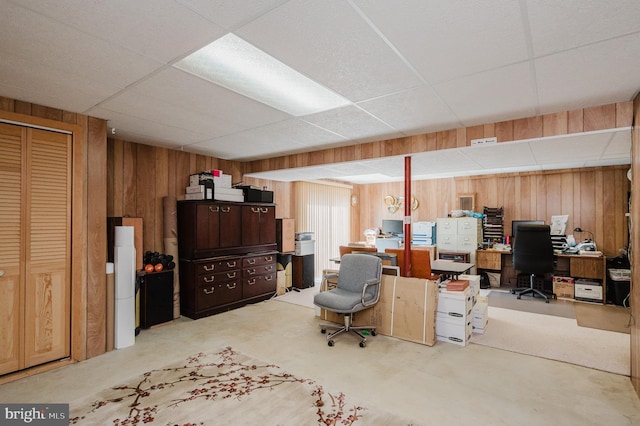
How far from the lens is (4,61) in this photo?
217 centimetres

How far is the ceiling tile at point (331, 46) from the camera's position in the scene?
1.66m

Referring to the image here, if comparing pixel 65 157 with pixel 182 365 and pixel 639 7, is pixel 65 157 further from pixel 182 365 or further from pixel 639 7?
pixel 639 7

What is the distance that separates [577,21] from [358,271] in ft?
9.95

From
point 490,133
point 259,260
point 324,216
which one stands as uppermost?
point 490,133

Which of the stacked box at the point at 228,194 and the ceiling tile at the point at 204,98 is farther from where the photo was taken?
the stacked box at the point at 228,194

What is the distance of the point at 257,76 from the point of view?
8.09 ft

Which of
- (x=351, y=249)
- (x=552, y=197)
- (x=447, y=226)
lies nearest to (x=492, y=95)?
(x=351, y=249)

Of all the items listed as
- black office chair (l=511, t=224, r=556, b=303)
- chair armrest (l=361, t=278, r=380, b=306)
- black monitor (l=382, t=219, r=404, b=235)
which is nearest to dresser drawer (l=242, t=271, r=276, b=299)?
chair armrest (l=361, t=278, r=380, b=306)

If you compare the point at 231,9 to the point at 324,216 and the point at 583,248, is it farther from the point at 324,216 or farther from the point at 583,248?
the point at 583,248

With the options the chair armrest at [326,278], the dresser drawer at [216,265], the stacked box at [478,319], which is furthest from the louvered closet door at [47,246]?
the stacked box at [478,319]

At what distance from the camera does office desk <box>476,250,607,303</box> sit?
5421 mm

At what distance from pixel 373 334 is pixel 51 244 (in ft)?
11.7

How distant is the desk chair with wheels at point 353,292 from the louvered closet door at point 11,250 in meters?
2.84

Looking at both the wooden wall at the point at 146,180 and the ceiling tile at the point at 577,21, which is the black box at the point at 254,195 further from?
the ceiling tile at the point at 577,21
